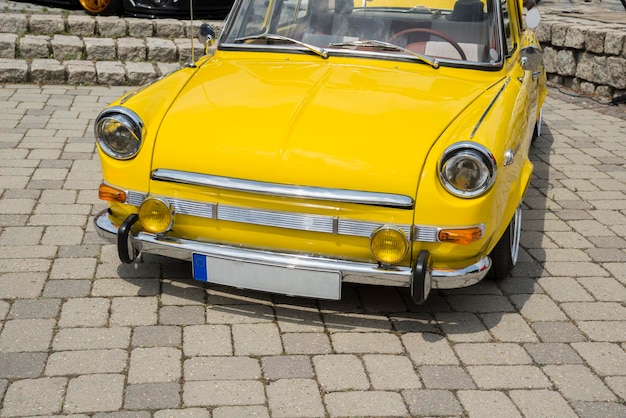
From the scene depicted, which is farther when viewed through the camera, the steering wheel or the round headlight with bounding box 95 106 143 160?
the steering wheel

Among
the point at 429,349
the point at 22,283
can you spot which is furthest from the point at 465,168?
the point at 22,283

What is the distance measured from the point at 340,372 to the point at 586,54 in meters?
6.82

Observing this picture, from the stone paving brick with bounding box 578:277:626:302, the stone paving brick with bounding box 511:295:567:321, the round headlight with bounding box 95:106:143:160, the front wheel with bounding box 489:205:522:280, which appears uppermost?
the round headlight with bounding box 95:106:143:160

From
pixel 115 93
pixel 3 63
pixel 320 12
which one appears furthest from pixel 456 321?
pixel 3 63

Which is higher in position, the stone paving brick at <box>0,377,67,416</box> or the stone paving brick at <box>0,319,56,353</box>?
the stone paving brick at <box>0,377,67,416</box>

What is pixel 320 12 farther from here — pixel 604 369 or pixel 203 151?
pixel 604 369

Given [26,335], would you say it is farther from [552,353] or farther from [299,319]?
[552,353]

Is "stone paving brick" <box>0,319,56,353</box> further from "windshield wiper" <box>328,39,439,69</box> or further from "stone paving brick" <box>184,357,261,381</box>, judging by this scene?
"windshield wiper" <box>328,39,439,69</box>

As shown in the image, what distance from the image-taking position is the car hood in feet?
11.2

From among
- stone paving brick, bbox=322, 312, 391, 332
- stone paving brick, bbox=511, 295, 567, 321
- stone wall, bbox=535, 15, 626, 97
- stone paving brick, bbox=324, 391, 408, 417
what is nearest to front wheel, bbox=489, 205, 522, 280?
stone paving brick, bbox=511, 295, 567, 321

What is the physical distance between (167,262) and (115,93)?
4289 mm

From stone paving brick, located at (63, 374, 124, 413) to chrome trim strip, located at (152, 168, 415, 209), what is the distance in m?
0.87

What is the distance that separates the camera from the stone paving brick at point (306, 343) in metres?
3.47

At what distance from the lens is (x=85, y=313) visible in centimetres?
371
